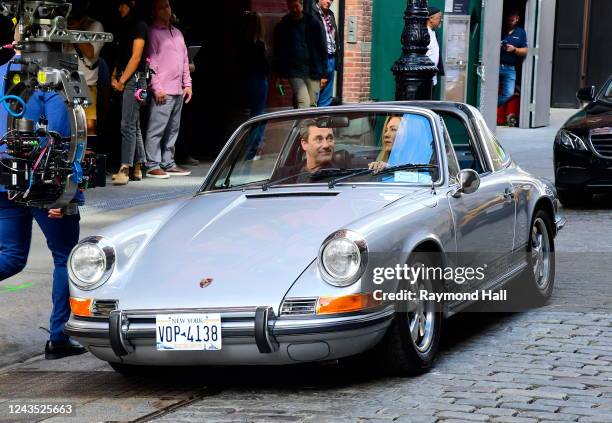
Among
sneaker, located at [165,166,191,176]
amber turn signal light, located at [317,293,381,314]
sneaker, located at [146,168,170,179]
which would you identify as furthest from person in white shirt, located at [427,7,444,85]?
amber turn signal light, located at [317,293,381,314]

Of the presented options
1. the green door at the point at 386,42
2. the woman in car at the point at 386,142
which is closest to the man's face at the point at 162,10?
the green door at the point at 386,42

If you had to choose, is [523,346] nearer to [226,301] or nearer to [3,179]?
[226,301]

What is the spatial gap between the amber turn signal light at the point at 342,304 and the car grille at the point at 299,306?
0.11 ft

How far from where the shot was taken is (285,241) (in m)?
6.59

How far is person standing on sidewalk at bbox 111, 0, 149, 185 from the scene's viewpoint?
13609 millimetres

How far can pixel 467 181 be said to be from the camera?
291 inches

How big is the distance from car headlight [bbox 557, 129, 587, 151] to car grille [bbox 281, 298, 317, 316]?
26.6 feet

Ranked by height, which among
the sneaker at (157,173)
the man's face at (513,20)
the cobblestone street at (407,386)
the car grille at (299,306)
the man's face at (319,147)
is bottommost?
the sneaker at (157,173)

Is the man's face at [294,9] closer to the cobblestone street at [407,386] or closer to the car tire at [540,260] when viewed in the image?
the car tire at [540,260]

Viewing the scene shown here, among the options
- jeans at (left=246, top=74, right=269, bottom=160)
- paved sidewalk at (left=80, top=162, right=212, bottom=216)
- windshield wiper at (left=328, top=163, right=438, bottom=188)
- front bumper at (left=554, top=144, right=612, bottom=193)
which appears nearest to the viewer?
windshield wiper at (left=328, top=163, right=438, bottom=188)

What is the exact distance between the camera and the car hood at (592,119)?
1367 centimetres

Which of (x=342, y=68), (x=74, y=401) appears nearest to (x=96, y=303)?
(x=74, y=401)

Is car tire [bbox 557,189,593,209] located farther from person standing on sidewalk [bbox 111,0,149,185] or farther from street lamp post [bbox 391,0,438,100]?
person standing on sidewalk [bbox 111,0,149,185]

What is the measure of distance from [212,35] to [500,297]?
982 centimetres
